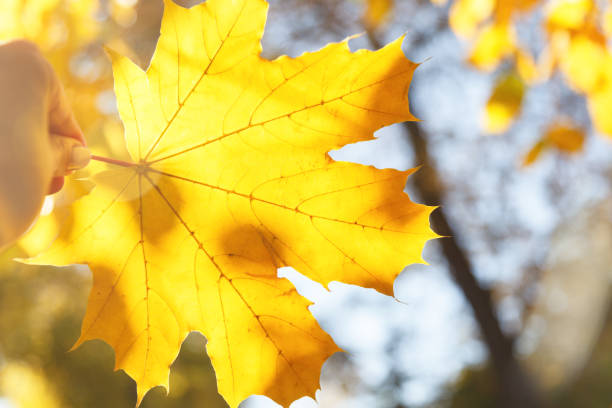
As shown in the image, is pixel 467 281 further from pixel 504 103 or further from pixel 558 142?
pixel 504 103

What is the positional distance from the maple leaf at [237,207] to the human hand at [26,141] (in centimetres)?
7

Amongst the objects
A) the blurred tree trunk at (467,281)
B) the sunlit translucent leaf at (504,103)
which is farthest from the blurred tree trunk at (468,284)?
the sunlit translucent leaf at (504,103)

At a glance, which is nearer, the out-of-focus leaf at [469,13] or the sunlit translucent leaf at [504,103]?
the out-of-focus leaf at [469,13]

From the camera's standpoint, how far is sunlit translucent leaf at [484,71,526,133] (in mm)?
1600

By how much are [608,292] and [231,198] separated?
2.94 metres

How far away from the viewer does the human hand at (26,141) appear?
401mm

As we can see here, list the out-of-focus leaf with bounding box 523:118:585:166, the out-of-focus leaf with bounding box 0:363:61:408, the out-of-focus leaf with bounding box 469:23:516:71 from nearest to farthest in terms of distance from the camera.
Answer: the out-of-focus leaf with bounding box 469:23:516:71 < the out-of-focus leaf with bounding box 523:118:585:166 < the out-of-focus leaf with bounding box 0:363:61:408

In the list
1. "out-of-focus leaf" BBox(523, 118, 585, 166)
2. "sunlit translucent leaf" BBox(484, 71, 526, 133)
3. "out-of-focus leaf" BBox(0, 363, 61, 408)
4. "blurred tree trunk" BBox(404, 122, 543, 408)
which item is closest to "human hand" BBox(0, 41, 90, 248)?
"sunlit translucent leaf" BBox(484, 71, 526, 133)

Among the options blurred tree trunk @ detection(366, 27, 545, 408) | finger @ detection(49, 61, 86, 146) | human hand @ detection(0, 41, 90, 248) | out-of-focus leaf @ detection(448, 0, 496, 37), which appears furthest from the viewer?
blurred tree trunk @ detection(366, 27, 545, 408)

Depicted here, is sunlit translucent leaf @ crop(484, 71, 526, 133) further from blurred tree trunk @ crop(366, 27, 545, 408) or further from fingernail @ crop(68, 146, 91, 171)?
blurred tree trunk @ crop(366, 27, 545, 408)

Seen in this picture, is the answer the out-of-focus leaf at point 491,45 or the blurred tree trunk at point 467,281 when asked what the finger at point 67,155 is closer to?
the out-of-focus leaf at point 491,45

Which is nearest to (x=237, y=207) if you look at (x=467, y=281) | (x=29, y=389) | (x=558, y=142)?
(x=558, y=142)

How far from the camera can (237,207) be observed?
0.58 meters

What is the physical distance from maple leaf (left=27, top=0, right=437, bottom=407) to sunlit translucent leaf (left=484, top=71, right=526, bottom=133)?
1242 mm
